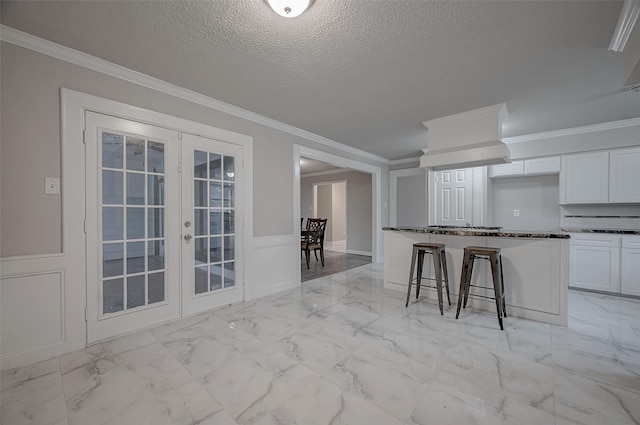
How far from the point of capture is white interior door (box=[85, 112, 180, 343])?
223 centimetres

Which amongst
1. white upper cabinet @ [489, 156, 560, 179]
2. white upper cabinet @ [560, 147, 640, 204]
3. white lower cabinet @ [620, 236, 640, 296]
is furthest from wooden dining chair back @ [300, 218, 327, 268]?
white lower cabinet @ [620, 236, 640, 296]

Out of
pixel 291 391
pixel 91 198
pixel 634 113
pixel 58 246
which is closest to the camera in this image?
pixel 291 391

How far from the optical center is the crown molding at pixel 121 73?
6.24ft

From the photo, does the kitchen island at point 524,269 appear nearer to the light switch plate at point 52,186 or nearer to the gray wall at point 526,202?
the gray wall at point 526,202

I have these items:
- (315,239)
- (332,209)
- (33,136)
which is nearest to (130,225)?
(33,136)

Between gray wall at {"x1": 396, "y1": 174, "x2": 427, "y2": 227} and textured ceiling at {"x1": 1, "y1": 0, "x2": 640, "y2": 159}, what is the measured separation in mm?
2939

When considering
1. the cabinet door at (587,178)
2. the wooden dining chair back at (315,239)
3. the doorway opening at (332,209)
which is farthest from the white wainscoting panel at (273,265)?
the doorway opening at (332,209)

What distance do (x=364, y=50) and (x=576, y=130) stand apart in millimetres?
3871

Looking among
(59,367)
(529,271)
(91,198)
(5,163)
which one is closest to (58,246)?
(91,198)

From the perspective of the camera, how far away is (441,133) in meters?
3.65

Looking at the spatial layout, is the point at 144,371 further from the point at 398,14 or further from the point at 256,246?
the point at 398,14

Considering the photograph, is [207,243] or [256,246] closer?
[207,243]

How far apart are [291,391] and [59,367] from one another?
172cm

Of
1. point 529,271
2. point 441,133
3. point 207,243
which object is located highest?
point 441,133
